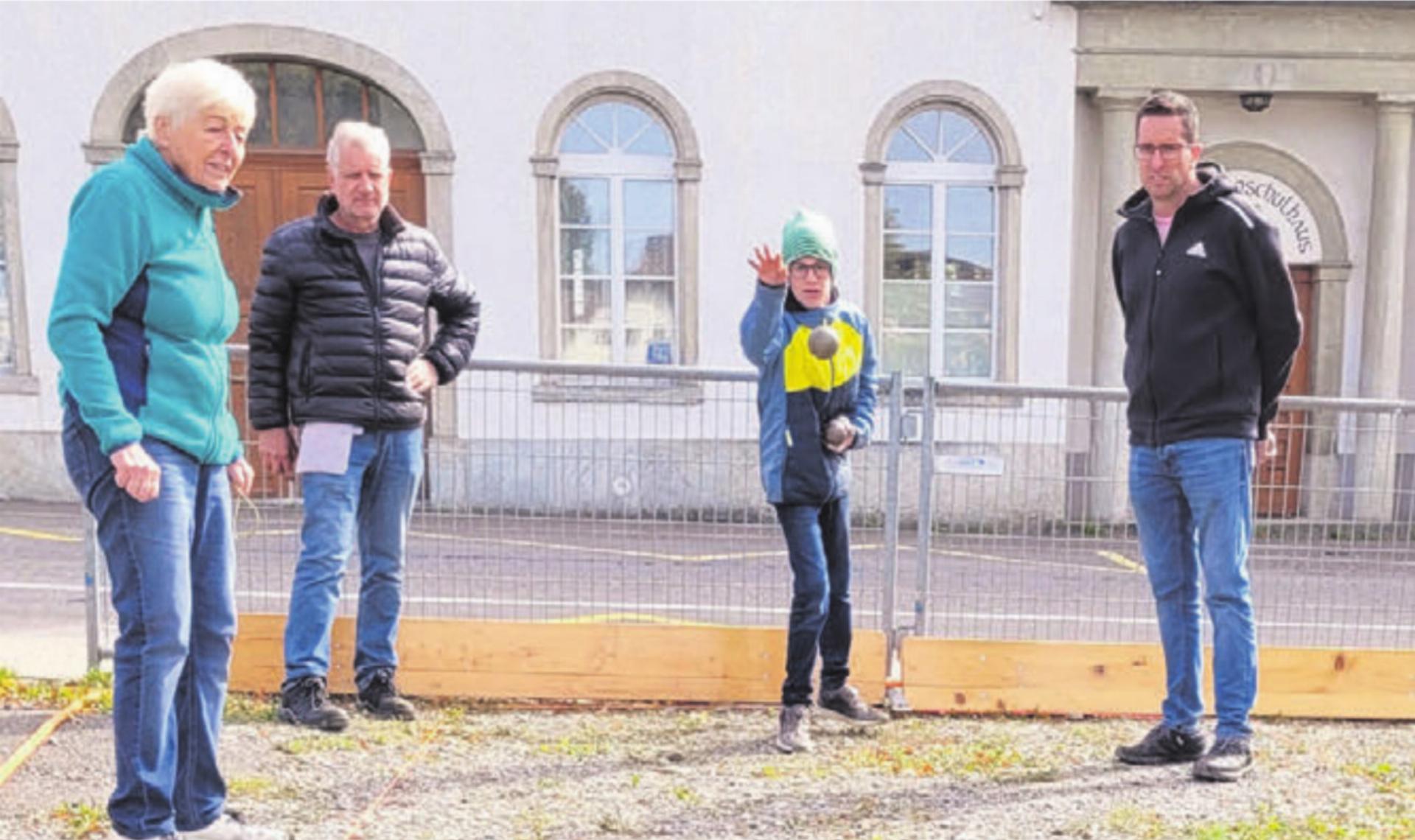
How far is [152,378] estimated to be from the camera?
9.68 feet

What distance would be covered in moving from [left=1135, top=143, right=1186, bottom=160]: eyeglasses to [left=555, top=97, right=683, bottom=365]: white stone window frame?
8.06 m

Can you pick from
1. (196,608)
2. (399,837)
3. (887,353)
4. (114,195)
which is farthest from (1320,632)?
(887,353)

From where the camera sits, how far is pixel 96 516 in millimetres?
2992

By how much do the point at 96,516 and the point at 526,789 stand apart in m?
1.58

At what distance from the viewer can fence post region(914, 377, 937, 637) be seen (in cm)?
475

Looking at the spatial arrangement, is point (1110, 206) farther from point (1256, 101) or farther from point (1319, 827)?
point (1319, 827)

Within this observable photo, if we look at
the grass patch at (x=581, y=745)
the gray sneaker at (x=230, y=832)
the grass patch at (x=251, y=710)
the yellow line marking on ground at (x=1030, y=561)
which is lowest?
the grass patch at (x=581, y=745)

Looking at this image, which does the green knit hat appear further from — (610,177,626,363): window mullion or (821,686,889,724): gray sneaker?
(610,177,626,363): window mullion

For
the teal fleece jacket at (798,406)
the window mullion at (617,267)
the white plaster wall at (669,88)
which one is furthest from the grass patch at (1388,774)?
the window mullion at (617,267)

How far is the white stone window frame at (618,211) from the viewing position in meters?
11.7

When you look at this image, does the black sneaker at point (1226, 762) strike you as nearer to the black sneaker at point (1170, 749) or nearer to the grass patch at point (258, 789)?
the black sneaker at point (1170, 749)

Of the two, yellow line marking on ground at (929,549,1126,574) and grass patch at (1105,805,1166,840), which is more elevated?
yellow line marking on ground at (929,549,1126,574)

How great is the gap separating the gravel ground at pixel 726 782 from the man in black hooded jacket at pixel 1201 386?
0.34 meters

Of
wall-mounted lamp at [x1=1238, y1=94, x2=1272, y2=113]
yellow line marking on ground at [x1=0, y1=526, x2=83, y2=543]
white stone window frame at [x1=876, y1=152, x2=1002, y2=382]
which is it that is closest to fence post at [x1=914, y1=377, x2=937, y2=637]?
yellow line marking on ground at [x1=0, y1=526, x2=83, y2=543]
